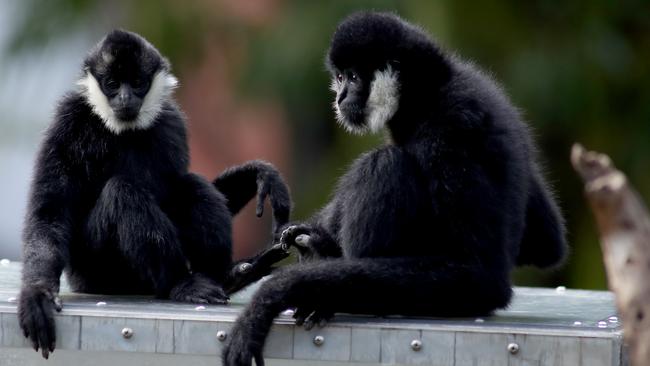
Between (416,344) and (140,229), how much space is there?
193 centimetres

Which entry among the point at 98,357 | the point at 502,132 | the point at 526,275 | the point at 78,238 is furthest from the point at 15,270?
the point at 526,275

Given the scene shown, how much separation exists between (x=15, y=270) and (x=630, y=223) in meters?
5.90

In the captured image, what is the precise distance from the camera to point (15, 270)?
8.89 m

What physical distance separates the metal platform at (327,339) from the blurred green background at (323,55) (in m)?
9.78

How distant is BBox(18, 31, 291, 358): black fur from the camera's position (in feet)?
23.1

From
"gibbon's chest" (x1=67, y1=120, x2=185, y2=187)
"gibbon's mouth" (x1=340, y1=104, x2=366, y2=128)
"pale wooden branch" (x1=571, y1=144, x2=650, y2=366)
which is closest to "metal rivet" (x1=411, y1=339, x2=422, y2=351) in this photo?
"gibbon's mouth" (x1=340, y1=104, x2=366, y2=128)

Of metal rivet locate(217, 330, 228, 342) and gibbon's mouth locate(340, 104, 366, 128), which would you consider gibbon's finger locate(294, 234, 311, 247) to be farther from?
metal rivet locate(217, 330, 228, 342)

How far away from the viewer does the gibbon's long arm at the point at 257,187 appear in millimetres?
7898

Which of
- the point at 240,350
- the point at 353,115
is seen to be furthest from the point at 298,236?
the point at 240,350

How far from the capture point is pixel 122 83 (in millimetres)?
7492

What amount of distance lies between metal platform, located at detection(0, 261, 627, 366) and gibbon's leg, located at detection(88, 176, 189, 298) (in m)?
0.51

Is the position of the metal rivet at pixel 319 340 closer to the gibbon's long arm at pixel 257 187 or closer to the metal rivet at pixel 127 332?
the metal rivet at pixel 127 332

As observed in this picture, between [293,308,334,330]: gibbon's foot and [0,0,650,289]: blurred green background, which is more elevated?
[0,0,650,289]: blurred green background

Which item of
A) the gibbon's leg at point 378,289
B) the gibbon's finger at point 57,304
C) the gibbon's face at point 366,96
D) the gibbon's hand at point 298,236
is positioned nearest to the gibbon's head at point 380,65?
the gibbon's face at point 366,96
